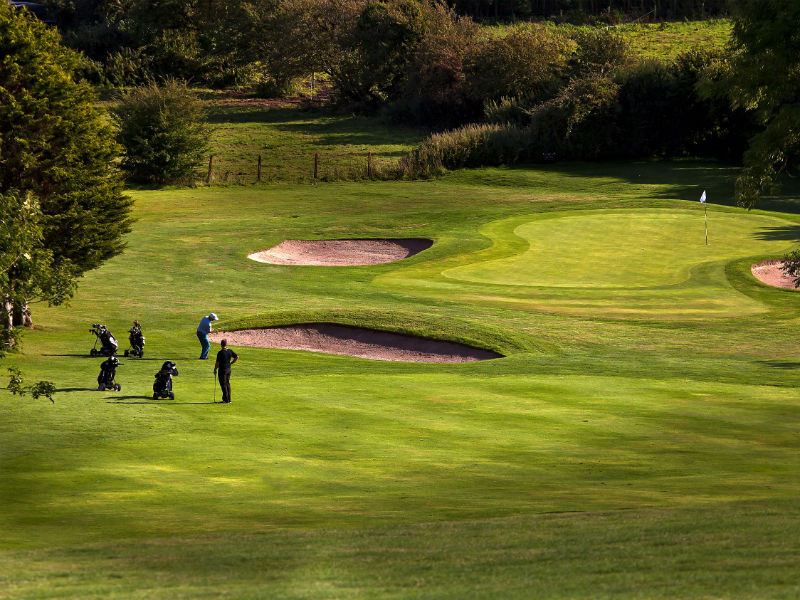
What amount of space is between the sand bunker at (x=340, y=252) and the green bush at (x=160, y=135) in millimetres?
23338

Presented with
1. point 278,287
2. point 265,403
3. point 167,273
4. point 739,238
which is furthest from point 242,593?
point 739,238

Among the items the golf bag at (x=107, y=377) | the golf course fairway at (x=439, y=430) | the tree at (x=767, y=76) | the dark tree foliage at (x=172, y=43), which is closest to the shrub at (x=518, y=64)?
the golf course fairway at (x=439, y=430)

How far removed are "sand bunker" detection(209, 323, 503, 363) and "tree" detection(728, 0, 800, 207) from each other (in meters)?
10.7

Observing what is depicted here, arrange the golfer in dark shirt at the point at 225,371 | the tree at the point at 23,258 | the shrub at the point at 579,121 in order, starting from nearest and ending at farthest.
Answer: the tree at the point at 23,258, the golfer in dark shirt at the point at 225,371, the shrub at the point at 579,121

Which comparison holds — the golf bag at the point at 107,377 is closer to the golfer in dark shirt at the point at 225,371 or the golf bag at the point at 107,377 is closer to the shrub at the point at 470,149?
the golfer in dark shirt at the point at 225,371

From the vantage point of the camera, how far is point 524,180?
77125mm

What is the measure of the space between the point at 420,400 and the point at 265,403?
3651mm

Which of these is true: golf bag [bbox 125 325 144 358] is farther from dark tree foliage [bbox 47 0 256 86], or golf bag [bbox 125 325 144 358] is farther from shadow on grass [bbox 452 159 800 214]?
dark tree foliage [bbox 47 0 256 86]

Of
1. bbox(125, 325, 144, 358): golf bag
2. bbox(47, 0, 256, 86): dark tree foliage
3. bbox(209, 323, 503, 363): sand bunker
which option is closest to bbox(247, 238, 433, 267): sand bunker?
bbox(209, 323, 503, 363): sand bunker

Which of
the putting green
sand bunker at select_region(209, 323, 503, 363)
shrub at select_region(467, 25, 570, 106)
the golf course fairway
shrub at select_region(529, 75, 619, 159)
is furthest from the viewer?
shrub at select_region(467, 25, 570, 106)

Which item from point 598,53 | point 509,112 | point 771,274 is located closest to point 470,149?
point 509,112

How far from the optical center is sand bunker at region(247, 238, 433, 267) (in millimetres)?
52906

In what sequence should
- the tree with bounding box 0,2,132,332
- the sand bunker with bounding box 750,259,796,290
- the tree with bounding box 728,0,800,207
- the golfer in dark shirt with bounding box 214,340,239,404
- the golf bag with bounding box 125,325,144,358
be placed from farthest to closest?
the sand bunker with bounding box 750,259,796,290, the tree with bounding box 0,2,132,332, the golf bag with bounding box 125,325,144,358, the golfer in dark shirt with bounding box 214,340,239,404, the tree with bounding box 728,0,800,207

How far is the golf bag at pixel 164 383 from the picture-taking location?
2594 centimetres
